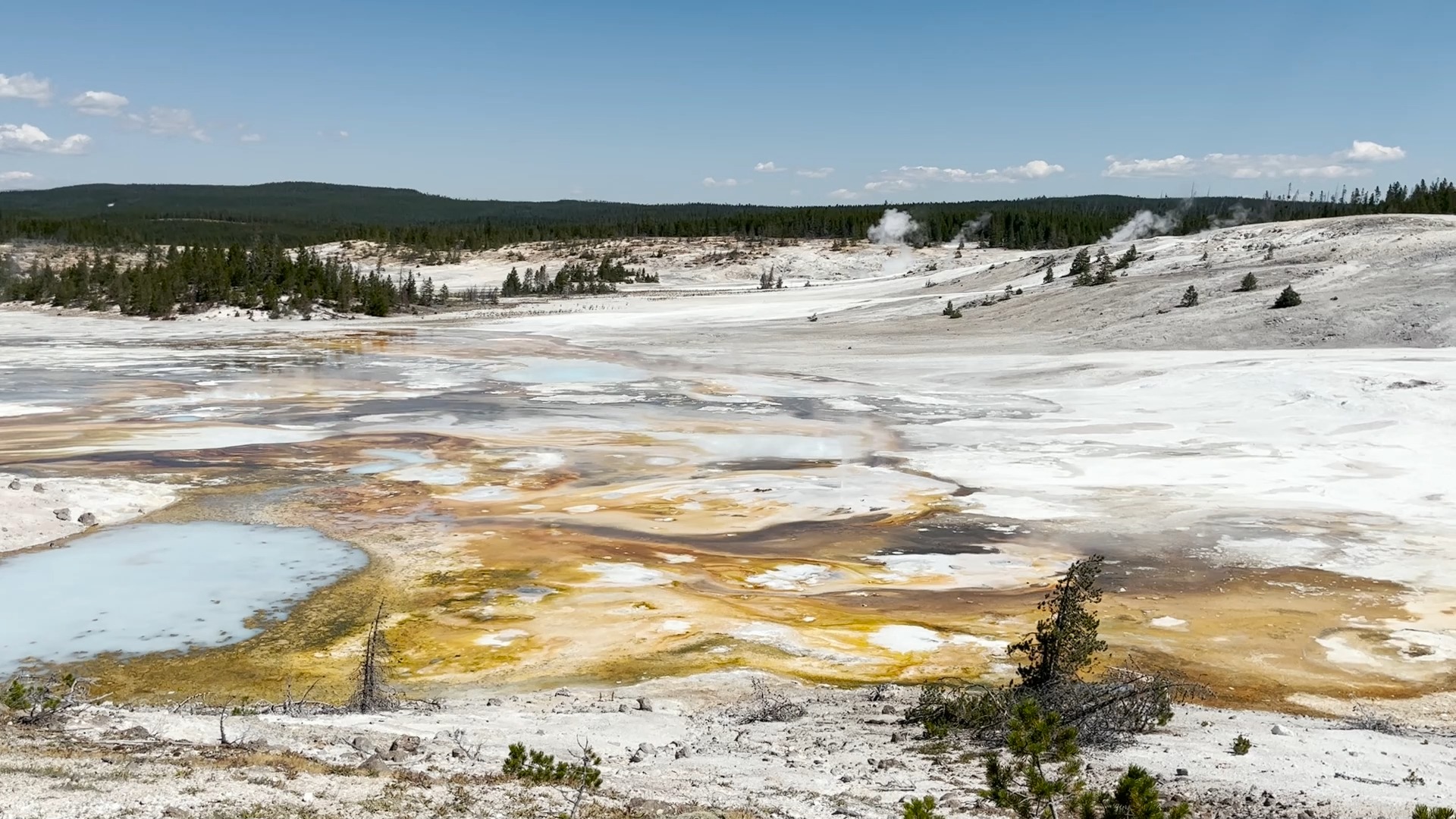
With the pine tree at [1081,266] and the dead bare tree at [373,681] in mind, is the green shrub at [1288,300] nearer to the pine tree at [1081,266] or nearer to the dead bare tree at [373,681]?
the pine tree at [1081,266]

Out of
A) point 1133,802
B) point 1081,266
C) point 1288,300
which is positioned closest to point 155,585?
point 1133,802

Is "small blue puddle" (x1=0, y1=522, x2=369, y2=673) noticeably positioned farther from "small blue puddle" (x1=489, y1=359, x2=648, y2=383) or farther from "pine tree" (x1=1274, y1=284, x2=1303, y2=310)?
"pine tree" (x1=1274, y1=284, x2=1303, y2=310)

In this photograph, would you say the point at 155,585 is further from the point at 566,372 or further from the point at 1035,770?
the point at 566,372

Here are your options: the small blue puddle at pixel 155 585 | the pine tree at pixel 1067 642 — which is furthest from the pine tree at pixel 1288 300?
the small blue puddle at pixel 155 585

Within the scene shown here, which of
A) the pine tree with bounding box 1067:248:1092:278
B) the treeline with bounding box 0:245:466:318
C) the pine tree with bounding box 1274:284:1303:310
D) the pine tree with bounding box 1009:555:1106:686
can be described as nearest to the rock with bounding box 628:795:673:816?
the pine tree with bounding box 1009:555:1106:686

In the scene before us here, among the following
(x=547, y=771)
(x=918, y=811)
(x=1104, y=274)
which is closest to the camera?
(x=918, y=811)
